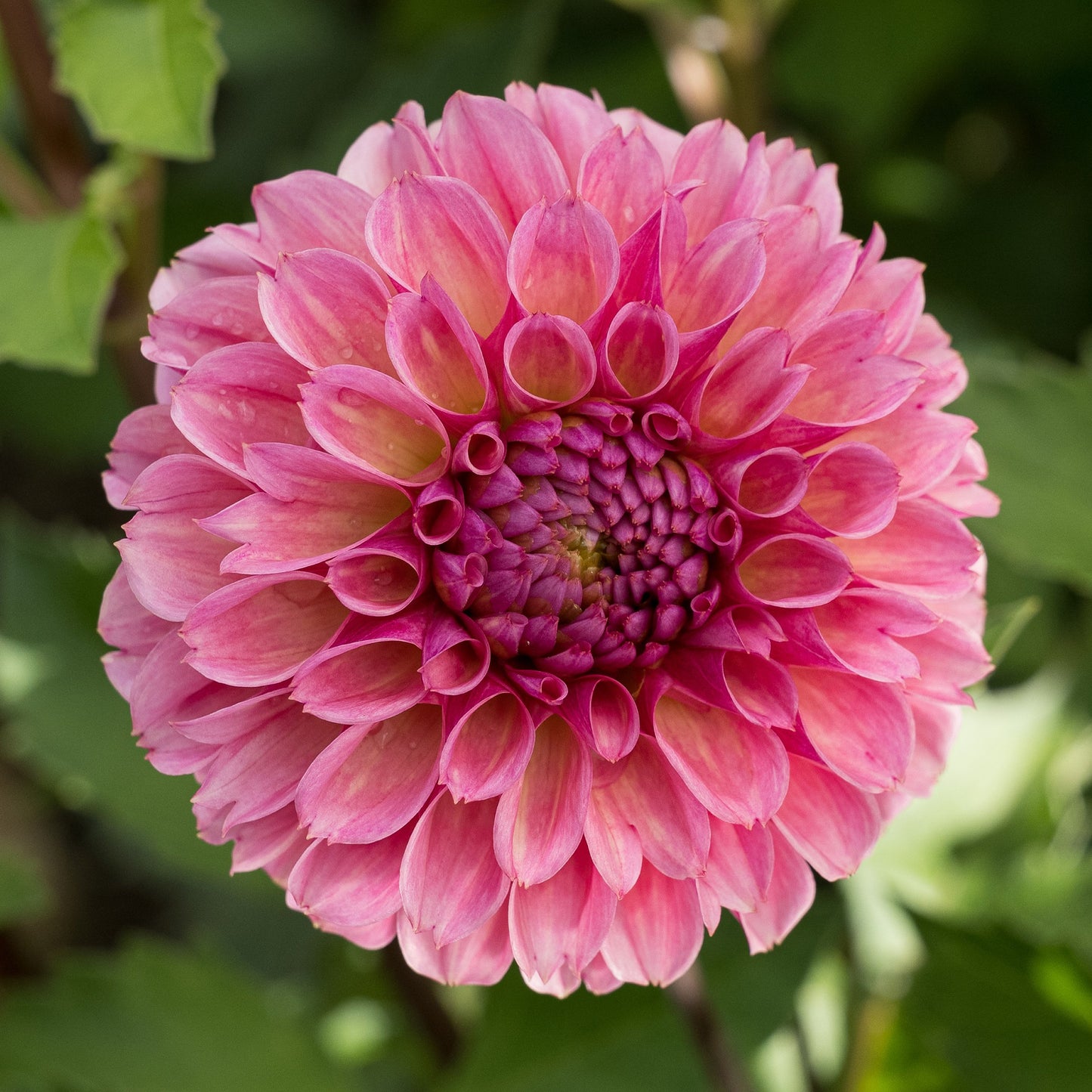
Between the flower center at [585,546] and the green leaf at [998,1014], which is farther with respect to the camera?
the green leaf at [998,1014]

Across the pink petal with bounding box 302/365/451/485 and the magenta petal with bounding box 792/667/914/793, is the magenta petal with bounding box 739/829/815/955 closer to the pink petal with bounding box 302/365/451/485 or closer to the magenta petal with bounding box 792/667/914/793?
the magenta petal with bounding box 792/667/914/793

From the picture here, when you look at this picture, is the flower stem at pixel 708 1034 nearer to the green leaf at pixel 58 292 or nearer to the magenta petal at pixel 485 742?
the magenta petal at pixel 485 742

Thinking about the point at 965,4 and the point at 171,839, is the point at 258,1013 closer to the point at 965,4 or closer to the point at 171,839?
the point at 171,839

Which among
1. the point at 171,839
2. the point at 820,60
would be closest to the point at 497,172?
the point at 171,839

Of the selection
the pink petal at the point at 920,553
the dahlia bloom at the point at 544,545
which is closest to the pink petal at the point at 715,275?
the dahlia bloom at the point at 544,545

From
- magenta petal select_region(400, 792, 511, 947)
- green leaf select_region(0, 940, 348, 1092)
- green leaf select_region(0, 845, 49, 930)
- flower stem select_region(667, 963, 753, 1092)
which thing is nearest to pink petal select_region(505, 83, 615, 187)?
magenta petal select_region(400, 792, 511, 947)
